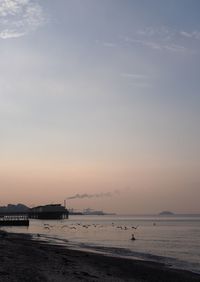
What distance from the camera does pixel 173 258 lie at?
45.1 m

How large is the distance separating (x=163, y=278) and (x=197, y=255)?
826 inches

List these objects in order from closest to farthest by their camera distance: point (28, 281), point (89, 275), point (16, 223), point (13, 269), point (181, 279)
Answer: point (28, 281) → point (13, 269) → point (89, 275) → point (181, 279) → point (16, 223)

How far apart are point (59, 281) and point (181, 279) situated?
31.6 feet

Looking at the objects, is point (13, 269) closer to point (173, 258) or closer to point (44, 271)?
point (44, 271)

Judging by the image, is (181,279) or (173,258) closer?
(181,279)

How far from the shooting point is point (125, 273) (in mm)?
30078

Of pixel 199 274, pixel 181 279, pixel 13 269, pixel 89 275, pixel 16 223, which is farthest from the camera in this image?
pixel 16 223

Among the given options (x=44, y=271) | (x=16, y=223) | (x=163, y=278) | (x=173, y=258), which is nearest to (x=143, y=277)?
(x=163, y=278)

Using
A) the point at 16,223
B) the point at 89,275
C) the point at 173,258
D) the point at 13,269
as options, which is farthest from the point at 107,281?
the point at 16,223


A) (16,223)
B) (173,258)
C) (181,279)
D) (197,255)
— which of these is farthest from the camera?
(16,223)

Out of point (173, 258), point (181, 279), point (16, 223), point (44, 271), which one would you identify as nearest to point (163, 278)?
point (181, 279)

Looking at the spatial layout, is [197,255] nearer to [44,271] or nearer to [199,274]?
[199,274]

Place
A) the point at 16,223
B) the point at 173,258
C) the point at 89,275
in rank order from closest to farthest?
1. the point at 89,275
2. the point at 173,258
3. the point at 16,223

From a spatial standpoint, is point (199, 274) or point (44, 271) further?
point (199, 274)
